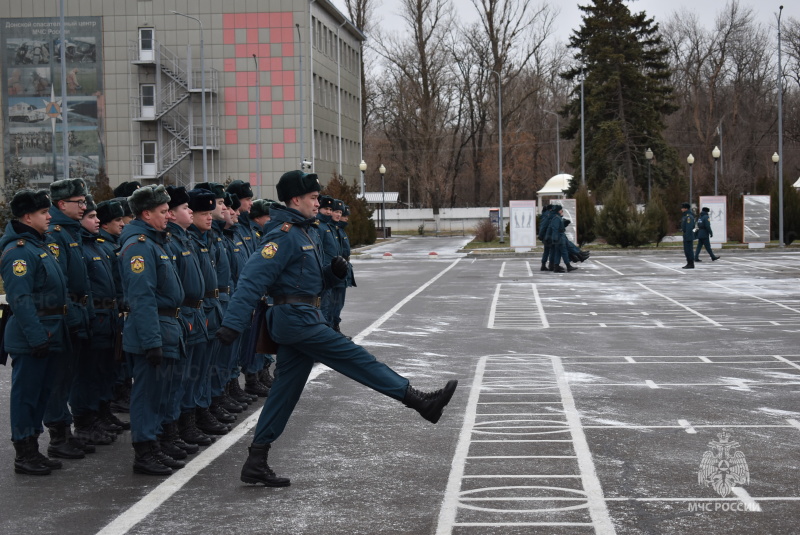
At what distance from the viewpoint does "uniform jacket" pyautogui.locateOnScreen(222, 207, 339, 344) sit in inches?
291

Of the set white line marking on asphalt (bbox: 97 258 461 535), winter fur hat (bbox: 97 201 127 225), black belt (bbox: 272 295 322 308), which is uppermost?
winter fur hat (bbox: 97 201 127 225)

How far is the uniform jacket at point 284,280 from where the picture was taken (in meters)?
7.39

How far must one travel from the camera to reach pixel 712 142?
8512 cm

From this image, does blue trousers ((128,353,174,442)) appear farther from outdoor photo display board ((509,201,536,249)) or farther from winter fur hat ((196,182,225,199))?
outdoor photo display board ((509,201,536,249))

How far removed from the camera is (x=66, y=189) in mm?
8766

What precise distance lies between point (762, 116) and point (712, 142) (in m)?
4.30

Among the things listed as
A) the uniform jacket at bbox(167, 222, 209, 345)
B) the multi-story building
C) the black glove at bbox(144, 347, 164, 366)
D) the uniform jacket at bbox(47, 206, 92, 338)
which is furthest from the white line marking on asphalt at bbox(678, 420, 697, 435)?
the multi-story building

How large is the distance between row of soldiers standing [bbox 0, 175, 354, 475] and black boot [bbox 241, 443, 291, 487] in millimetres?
730

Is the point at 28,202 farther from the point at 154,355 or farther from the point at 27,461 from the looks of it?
the point at 27,461

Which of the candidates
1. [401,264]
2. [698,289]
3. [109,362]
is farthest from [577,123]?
[109,362]

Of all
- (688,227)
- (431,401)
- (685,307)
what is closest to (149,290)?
(431,401)

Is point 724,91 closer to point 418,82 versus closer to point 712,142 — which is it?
point 712,142

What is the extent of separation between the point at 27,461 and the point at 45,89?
211ft

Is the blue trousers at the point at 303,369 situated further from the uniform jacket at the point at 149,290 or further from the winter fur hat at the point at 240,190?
the winter fur hat at the point at 240,190
